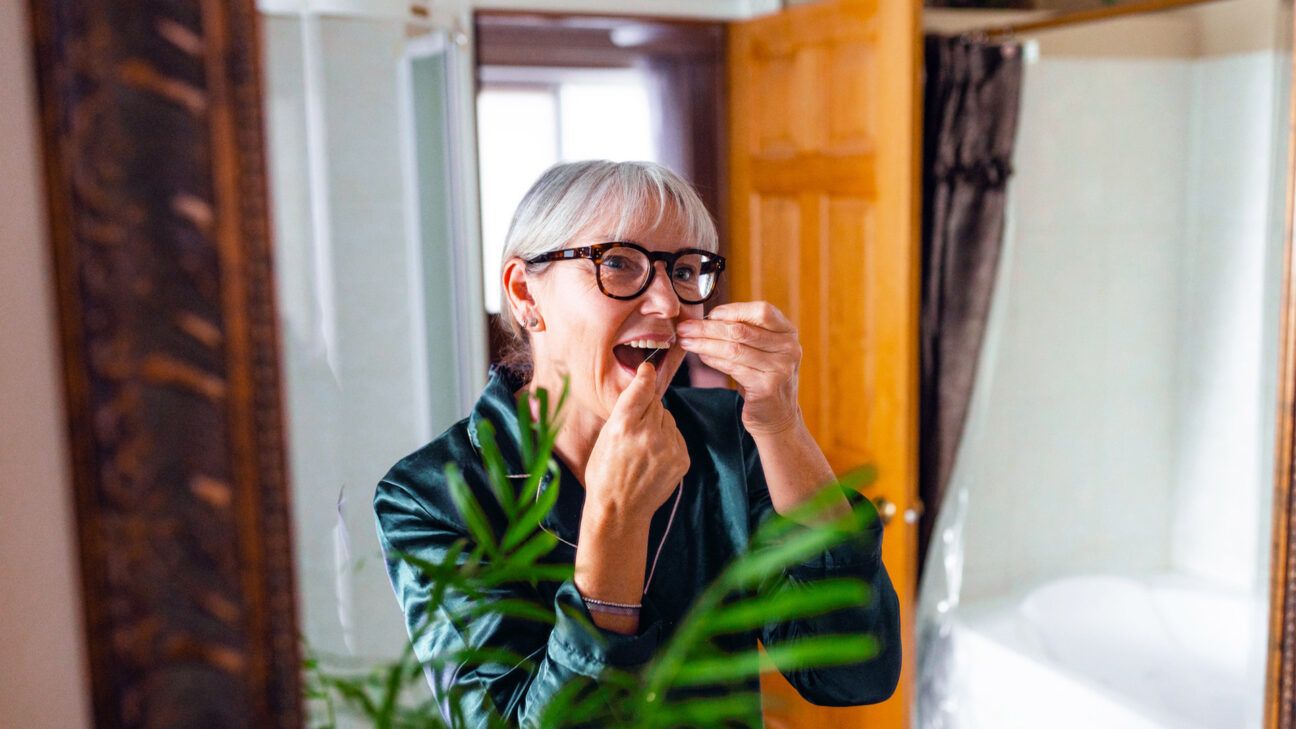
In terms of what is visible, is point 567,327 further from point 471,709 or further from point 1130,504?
point 1130,504

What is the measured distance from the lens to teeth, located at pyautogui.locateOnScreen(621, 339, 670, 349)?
84cm

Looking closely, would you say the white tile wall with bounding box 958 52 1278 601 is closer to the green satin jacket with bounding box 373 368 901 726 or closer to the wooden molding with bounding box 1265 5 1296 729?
the wooden molding with bounding box 1265 5 1296 729

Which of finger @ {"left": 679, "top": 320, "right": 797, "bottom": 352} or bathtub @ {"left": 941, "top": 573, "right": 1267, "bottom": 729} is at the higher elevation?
finger @ {"left": 679, "top": 320, "right": 797, "bottom": 352}

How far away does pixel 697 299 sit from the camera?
86 cm

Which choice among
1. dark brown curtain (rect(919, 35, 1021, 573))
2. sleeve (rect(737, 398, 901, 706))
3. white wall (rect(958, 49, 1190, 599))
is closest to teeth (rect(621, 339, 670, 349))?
sleeve (rect(737, 398, 901, 706))

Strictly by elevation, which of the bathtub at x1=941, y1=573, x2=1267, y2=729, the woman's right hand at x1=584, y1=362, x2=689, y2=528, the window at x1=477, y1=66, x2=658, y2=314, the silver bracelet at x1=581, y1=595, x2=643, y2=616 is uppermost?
the window at x1=477, y1=66, x2=658, y2=314

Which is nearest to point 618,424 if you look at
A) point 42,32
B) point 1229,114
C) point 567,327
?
point 567,327

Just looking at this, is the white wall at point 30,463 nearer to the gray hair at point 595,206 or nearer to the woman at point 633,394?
the woman at point 633,394

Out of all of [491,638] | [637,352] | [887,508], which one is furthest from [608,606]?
[887,508]

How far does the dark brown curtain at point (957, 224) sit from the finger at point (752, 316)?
45.7 inches

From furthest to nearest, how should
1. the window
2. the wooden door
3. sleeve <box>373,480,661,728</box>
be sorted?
1. the window
2. the wooden door
3. sleeve <box>373,480,661,728</box>

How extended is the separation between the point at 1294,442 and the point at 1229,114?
953mm

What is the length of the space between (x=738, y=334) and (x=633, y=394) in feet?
0.36

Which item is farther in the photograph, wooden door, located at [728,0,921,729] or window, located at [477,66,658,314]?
window, located at [477,66,658,314]
